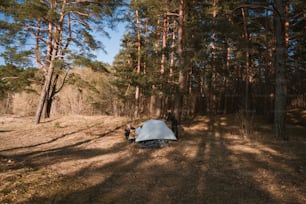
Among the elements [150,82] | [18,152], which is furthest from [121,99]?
[18,152]

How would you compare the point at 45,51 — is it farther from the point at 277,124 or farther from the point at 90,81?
the point at 277,124

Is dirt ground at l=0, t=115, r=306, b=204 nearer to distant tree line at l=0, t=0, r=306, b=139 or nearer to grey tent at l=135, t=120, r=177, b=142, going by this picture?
grey tent at l=135, t=120, r=177, b=142

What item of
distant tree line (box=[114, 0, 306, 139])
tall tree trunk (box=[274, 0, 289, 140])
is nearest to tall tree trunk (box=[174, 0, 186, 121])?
distant tree line (box=[114, 0, 306, 139])

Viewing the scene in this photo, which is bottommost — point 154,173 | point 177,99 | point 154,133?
point 154,173

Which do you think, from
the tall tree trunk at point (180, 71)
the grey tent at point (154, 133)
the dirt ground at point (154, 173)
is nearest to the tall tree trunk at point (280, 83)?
the dirt ground at point (154, 173)

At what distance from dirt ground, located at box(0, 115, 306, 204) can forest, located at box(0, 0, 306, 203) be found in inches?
1.4

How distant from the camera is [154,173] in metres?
4.82

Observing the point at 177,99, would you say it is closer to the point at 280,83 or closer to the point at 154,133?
the point at 154,133

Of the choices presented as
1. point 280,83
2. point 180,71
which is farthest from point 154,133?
point 280,83

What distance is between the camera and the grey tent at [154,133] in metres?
7.87

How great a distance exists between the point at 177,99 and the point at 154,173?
6.46m

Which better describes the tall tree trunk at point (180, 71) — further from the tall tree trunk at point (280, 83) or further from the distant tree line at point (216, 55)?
the tall tree trunk at point (280, 83)

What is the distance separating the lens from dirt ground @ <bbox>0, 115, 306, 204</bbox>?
3.53 meters

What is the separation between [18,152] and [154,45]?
40.5 ft
